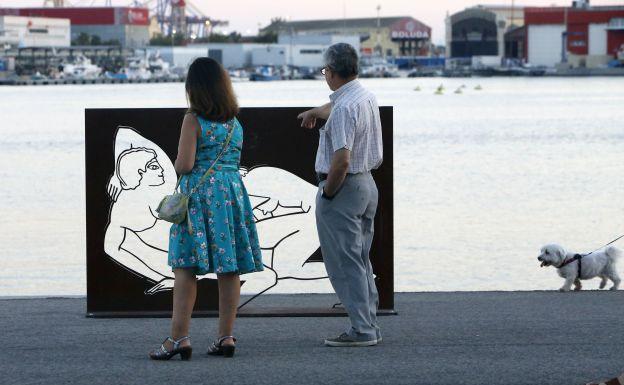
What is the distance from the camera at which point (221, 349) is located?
639 cm

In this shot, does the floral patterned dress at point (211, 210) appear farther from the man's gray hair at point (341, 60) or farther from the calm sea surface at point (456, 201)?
the calm sea surface at point (456, 201)

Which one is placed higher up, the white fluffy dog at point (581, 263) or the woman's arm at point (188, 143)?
the woman's arm at point (188, 143)

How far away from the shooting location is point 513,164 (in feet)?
123

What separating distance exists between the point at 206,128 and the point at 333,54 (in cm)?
78

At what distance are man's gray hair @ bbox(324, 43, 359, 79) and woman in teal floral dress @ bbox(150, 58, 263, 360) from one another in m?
0.58

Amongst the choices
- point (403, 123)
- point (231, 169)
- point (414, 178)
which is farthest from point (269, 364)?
point (403, 123)

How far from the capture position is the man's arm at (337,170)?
626 cm

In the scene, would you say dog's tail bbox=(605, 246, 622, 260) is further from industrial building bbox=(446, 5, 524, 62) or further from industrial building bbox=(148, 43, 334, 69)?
industrial building bbox=(446, 5, 524, 62)

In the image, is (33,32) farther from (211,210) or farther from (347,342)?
(211,210)

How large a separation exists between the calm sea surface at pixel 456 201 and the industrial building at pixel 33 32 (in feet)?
342

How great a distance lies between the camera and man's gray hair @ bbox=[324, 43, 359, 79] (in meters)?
6.35

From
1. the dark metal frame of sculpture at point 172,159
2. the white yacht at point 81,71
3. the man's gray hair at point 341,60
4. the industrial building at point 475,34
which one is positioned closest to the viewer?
the man's gray hair at point 341,60

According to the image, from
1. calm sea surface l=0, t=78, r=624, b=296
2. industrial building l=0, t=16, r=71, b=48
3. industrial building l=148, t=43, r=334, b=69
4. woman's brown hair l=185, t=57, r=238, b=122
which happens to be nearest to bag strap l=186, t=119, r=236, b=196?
woman's brown hair l=185, t=57, r=238, b=122

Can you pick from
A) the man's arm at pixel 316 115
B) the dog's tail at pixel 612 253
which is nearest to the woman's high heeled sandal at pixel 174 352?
the man's arm at pixel 316 115
